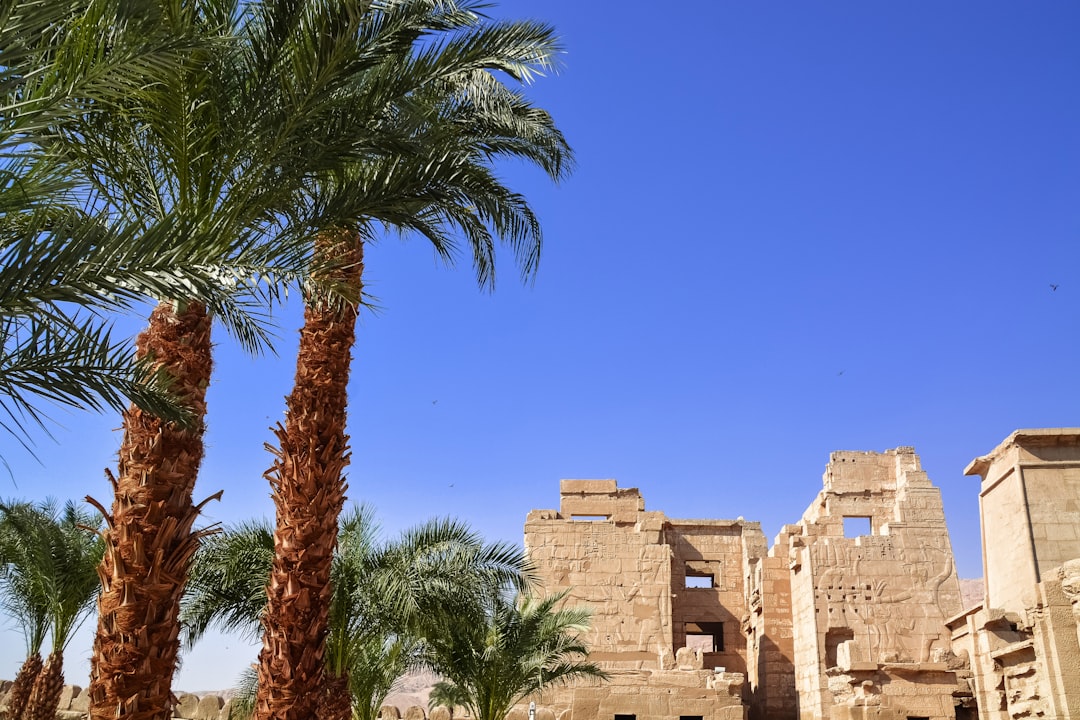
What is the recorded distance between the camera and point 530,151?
9.21 meters

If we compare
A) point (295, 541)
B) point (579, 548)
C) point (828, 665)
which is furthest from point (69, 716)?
point (828, 665)

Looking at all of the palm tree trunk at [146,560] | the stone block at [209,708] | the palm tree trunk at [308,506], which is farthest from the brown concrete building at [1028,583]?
the stone block at [209,708]

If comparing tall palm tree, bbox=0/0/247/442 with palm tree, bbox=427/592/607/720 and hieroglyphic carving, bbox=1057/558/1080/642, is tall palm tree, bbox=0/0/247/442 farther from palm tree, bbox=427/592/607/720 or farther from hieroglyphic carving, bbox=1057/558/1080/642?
hieroglyphic carving, bbox=1057/558/1080/642

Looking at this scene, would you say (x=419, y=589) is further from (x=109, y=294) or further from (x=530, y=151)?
(x=109, y=294)

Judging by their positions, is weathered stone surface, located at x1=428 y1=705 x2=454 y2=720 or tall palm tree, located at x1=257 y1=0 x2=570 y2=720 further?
weathered stone surface, located at x1=428 y1=705 x2=454 y2=720

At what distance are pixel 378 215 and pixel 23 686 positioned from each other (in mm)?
11640

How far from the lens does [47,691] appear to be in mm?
13492

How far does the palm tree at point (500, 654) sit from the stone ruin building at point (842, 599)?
6.32 meters

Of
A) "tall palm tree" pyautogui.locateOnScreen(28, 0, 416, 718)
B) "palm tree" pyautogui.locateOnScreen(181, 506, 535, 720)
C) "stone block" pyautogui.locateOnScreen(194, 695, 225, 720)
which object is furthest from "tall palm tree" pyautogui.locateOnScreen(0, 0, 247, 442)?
"stone block" pyautogui.locateOnScreen(194, 695, 225, 720)

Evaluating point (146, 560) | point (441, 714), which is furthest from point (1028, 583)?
point (146, 560)

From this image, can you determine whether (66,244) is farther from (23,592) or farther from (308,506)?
(23,592)

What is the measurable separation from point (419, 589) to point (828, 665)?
14173 mm

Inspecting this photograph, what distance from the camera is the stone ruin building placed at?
50.8 ft

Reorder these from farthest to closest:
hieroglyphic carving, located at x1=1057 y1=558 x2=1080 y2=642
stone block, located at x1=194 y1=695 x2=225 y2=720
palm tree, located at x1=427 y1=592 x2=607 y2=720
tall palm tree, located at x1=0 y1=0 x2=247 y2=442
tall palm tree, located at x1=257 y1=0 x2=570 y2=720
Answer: stone block, located at x1=194 y1=695 x2=225 y2=720 → hieroglyphic carving, located at x1=1057 y1=558 x2=1080 y2=642 → palm tree, located at x1=427 y1=592 x2=607 y2=720 → tall palm tree, located at x1=257 y1=0 x2=570 y2=720 → tall palm tree, located at x1=0 y1=0 x2=247 y2=442
